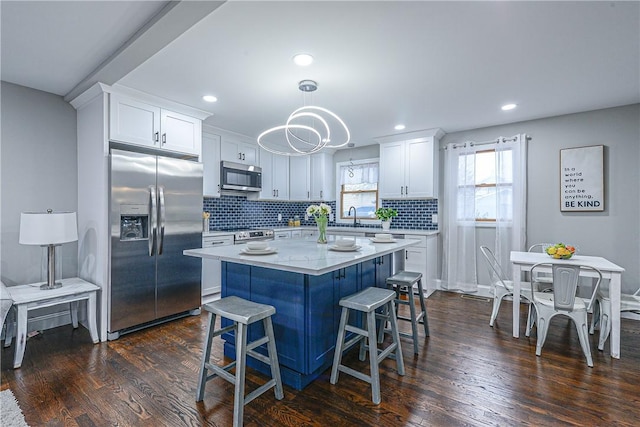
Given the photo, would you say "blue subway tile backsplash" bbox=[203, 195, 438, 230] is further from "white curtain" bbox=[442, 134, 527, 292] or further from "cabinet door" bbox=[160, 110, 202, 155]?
"cabinet door" bbox=[160, 110, 202, 155]

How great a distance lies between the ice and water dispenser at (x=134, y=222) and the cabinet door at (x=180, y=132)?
0.77m

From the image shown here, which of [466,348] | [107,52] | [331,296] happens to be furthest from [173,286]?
[466,348]

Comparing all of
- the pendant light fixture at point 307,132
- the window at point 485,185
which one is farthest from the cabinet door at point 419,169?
the pendant light fixture at point 307,132

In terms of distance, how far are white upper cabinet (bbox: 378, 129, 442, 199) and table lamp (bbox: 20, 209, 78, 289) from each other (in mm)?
4072

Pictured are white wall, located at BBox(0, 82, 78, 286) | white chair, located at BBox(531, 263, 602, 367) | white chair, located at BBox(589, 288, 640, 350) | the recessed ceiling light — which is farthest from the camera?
white wall, located at BBox(0, 82, 78, 286)

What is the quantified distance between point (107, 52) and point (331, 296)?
8.46 feet

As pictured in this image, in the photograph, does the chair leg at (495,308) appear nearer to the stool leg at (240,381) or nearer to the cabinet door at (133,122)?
the stool leg at (240,381)

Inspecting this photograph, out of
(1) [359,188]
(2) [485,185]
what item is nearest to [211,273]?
(1) [359,188]

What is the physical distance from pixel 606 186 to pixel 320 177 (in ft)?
13.4

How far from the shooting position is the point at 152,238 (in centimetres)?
321

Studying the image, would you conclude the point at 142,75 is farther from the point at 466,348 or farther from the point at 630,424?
the point at 630,424

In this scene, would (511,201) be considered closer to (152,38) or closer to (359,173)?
(359,173)

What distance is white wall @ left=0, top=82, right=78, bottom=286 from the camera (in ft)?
9.82

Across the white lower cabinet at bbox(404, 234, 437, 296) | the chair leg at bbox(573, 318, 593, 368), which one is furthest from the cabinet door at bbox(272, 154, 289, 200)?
the chair leg at bbox(573, 318, 593, 368)
